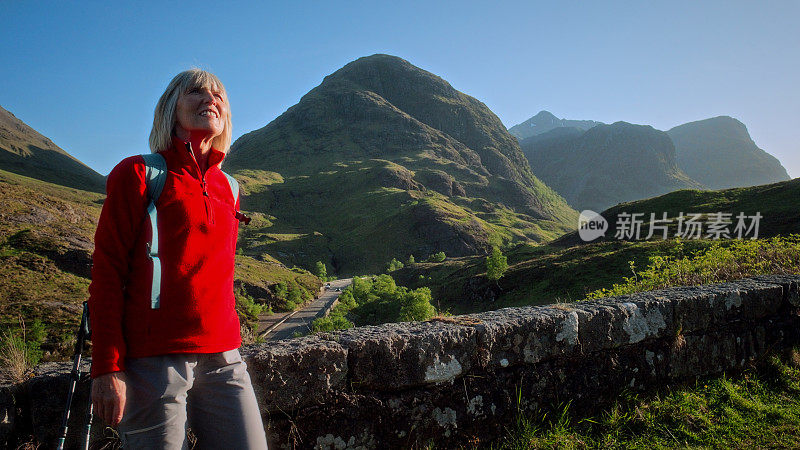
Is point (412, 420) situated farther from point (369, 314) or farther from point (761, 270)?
point (369, 314)

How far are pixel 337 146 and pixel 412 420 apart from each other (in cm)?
18851

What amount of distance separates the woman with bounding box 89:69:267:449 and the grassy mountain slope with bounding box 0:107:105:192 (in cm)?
15515

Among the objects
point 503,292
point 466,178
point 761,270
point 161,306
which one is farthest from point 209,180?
point 466,178

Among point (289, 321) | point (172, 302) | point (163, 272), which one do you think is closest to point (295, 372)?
point (172, 302)

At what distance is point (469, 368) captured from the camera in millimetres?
3117

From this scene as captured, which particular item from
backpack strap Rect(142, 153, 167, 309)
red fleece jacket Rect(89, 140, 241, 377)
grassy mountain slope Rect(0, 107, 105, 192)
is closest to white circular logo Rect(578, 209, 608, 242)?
red fleece jacket Rect(89, 140, 241, 377)

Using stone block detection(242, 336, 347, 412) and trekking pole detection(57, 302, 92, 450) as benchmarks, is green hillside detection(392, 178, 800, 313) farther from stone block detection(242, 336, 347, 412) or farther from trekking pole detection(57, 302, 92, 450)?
trekking pole detection(57, 302, 92, 450)

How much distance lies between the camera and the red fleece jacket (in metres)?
Result: 1.82

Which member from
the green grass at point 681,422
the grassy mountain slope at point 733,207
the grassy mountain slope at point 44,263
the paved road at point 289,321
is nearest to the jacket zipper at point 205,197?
the green grass at point 681,422

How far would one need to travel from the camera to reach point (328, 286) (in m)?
65.9

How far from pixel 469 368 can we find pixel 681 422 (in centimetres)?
200

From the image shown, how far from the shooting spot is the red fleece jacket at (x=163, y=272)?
71.6 inches

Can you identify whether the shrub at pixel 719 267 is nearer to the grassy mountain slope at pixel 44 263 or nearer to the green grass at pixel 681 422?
the green grass at pixel 681 422

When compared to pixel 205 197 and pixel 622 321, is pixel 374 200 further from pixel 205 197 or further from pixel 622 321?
pixel 205 197
